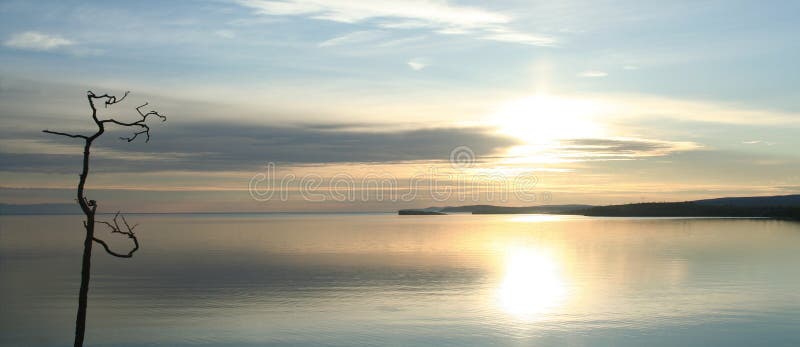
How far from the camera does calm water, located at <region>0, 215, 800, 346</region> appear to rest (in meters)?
20.0

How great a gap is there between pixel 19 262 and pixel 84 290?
37.0 m

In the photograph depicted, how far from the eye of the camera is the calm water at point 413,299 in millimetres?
20000

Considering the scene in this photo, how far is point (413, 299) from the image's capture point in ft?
87.0

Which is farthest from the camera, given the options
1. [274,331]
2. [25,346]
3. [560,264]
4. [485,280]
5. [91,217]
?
[560,264]

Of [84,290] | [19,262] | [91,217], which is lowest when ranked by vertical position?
[19,262]

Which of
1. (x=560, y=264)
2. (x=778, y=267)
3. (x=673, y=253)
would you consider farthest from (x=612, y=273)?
(x=673, y=253)

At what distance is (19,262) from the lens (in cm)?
4275

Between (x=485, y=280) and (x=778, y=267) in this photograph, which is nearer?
(x=485, y=280)

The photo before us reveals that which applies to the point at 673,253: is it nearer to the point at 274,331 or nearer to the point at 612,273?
the point at 612,273

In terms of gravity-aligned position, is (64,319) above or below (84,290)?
below

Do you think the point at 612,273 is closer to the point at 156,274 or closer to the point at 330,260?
the point at 330,260

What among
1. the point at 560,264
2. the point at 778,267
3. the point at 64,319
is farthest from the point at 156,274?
the point at 778,267

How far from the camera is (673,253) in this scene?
47.0 m

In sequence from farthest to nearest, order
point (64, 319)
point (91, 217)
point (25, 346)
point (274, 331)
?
point (64, 319) < point (274, 331) < point (25, 346) < point (91, 217)
